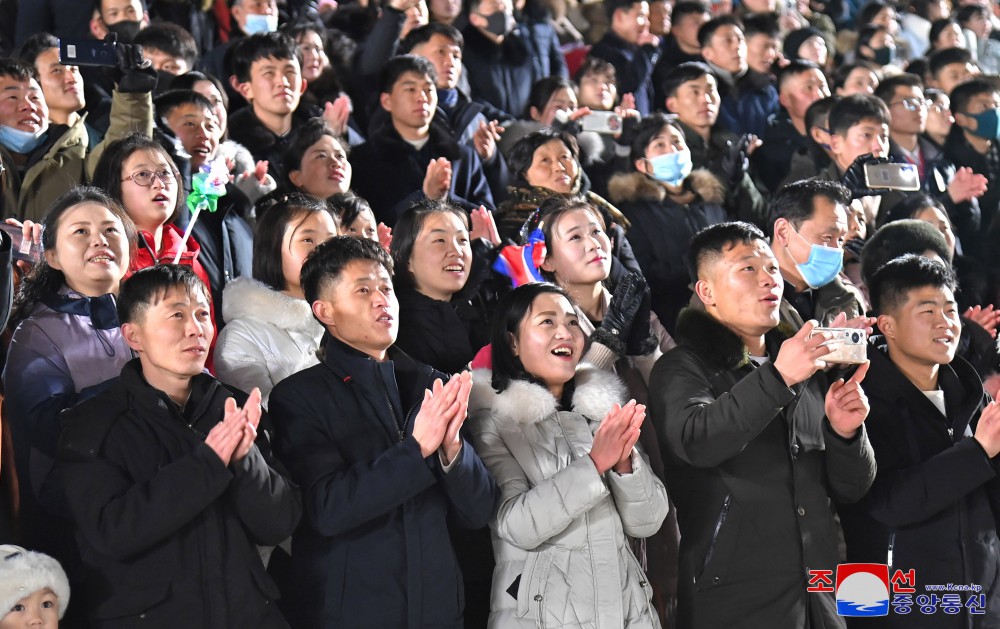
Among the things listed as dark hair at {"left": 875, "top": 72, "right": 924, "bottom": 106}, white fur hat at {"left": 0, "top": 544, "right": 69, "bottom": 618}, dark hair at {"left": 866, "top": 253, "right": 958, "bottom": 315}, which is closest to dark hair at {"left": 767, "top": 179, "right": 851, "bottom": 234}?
dark hair at {"left": 866, "top": 253, "right": 958, "bottom": 315}

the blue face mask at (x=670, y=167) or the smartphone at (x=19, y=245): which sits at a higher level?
the smartphone at (x=19, y=245)

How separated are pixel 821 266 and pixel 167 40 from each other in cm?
344

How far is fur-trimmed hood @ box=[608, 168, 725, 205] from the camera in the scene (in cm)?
634

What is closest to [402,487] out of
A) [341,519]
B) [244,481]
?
[341,519]

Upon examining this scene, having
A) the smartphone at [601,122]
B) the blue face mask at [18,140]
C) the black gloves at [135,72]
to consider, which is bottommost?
the smartphone at [601,122]

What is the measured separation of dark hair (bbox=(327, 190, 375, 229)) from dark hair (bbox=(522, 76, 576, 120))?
2759 mm

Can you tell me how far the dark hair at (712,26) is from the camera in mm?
8734

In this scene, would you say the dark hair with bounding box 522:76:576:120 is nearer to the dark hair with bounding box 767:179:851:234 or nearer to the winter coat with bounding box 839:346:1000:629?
the dark hair with bounding box 767:179:851:234

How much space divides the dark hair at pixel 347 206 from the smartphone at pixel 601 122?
2326mm

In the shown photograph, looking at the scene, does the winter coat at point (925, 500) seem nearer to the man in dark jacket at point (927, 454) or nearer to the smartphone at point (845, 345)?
the man in dark jacket at point (927, 454)

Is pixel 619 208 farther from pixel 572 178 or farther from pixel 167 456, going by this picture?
pixel 167 456

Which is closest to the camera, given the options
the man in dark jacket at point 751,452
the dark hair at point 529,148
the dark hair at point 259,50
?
the man in dark jacket at point 751,452

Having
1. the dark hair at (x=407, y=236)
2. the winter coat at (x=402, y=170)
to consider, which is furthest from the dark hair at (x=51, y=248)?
the winter coat at (x=402, y=170)

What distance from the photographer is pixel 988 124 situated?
8000 millimetres
